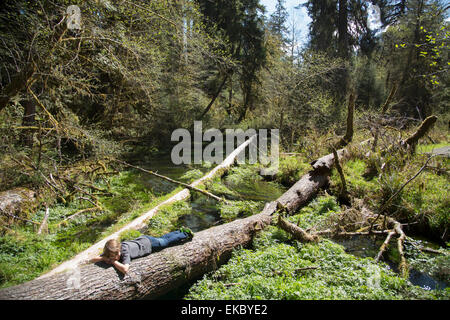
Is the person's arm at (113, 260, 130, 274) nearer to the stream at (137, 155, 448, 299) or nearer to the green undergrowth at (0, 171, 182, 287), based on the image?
the stream at (137, 155, 448, 299)

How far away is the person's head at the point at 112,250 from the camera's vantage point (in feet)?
10.8

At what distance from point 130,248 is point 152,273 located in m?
0.46

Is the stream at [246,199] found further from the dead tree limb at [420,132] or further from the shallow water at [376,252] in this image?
the dead tree limb at [420,132]

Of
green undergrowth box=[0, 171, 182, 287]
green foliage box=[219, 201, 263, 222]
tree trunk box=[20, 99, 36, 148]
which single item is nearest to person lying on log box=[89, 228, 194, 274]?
green undergrowth box=[0, 171, 182, 287]

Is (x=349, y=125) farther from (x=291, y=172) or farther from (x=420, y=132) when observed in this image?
(x=291, y=172)

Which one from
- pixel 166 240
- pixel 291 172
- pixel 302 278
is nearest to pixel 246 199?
pixel 291 172

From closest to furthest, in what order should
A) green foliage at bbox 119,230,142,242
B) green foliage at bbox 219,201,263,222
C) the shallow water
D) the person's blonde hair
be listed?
the person's blonde hair
the shallow water
green foliage at bbox 119,230,142,242
green foliage at bbox 219,201,263,222

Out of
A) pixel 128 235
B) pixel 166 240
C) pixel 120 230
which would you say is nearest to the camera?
pixel 166 240

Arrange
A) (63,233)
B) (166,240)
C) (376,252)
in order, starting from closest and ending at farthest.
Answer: (166,240)
(376,252)
(63,233)

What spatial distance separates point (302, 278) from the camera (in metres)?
3.52

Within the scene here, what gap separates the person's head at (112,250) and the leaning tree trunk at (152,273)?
0.12 m

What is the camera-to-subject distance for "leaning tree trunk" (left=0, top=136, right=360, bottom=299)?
9.11 feet

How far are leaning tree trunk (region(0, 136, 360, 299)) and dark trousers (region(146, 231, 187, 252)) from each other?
138 mm

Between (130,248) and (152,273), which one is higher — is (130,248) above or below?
above
